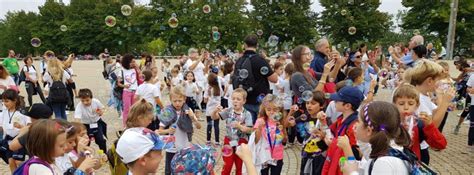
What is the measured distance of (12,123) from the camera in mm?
5527

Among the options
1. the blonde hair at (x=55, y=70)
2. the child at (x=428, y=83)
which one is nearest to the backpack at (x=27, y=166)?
the child at (x=428, y=83)

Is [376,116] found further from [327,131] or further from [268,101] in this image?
[268,101]

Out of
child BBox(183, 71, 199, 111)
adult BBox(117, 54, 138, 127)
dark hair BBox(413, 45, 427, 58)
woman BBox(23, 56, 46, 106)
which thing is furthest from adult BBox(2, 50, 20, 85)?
dark hair BBox(413, 45, 427, 58)

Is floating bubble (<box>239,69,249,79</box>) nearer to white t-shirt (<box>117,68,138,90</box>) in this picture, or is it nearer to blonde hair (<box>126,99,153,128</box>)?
blonde hair (<box>126,99,153,128</box>)

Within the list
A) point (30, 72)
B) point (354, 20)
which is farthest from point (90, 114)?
point (354, 20)

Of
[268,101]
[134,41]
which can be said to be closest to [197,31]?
[134,41]

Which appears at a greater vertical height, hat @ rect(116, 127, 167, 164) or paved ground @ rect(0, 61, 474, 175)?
hat @ rect(116, 127, 167, 164)

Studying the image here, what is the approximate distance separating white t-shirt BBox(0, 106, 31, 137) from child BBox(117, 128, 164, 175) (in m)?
3.59

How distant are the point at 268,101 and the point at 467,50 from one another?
35.0 meters

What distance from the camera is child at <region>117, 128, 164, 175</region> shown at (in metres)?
2.52

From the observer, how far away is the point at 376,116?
2.75 m

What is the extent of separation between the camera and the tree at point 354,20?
41438mm

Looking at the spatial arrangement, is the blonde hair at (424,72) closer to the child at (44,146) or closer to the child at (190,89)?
the child at (44,146)

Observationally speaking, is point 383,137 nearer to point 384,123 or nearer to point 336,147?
point 384,123
